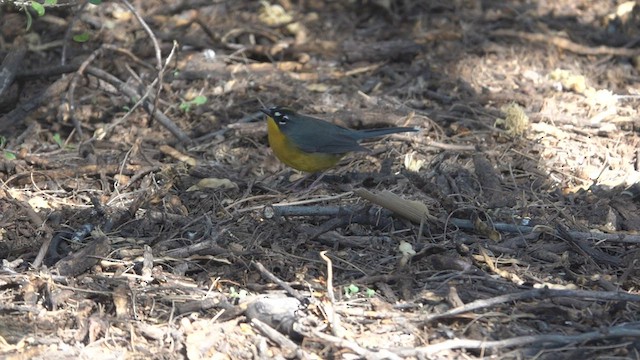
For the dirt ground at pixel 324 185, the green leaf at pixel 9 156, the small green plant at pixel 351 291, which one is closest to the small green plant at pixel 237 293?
the dirt ground at pixel 324 185

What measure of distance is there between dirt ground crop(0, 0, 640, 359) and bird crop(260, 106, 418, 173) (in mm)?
186

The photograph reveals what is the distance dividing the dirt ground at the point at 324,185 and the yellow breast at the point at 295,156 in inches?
5.7

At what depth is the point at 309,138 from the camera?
6.48 m

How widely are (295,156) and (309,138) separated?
17 centimetres

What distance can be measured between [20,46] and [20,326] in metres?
3.77

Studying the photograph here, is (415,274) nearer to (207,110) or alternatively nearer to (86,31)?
(207,110)

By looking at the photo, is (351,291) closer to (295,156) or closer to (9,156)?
(295,156)

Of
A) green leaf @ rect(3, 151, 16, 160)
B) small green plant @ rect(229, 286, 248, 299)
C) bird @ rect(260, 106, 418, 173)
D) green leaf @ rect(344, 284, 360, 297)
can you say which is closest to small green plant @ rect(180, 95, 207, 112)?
bird @ rect(260, 106, 418, 173)

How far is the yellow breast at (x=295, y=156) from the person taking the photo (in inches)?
254

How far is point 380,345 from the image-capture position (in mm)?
4293

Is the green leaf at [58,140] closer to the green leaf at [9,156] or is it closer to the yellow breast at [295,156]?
the green leaf at [9,156]

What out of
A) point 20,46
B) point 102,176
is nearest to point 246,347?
point 102,176

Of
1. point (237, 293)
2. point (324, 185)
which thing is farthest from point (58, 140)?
point (237, 293)

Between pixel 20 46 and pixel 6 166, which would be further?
pixel 20 46
